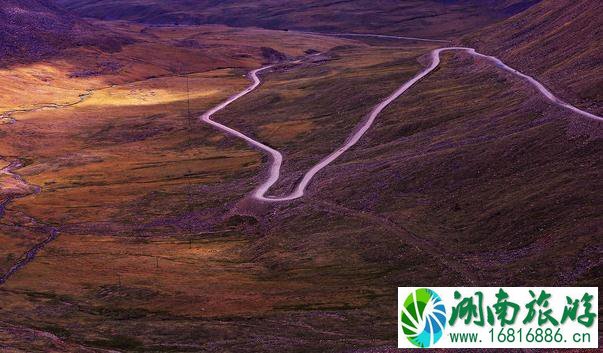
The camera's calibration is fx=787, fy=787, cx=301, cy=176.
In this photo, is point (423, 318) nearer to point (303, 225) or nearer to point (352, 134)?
point (303, 225)

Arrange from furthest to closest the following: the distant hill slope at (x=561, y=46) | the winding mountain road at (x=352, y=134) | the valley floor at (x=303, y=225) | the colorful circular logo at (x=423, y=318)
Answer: the distant hill slope at (x=561, y=46)
the winding mountain road at (x=352, y=134)
the valley floor at (x=303, y=225)
the colorful circular logo at (x=423, y=318)

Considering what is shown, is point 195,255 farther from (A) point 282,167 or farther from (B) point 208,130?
(B) point 208,130

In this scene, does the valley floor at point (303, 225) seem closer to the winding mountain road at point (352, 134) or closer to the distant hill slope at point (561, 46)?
the winding mountain road at point (352, 134)

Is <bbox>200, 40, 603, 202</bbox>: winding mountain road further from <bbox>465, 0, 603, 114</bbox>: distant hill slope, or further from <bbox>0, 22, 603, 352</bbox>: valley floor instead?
<bbox>465, 0, 603, 114</bbox>: distant hill slope

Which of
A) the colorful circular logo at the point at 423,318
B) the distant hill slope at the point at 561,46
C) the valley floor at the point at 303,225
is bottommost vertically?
the valley floor at the point at 303,225

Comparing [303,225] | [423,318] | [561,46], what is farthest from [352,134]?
[423,318]

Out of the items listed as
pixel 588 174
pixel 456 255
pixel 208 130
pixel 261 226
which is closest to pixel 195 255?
pixel 261 226

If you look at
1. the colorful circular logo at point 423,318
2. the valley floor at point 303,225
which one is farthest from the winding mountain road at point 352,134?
the colorful circular logo at point 423,318
